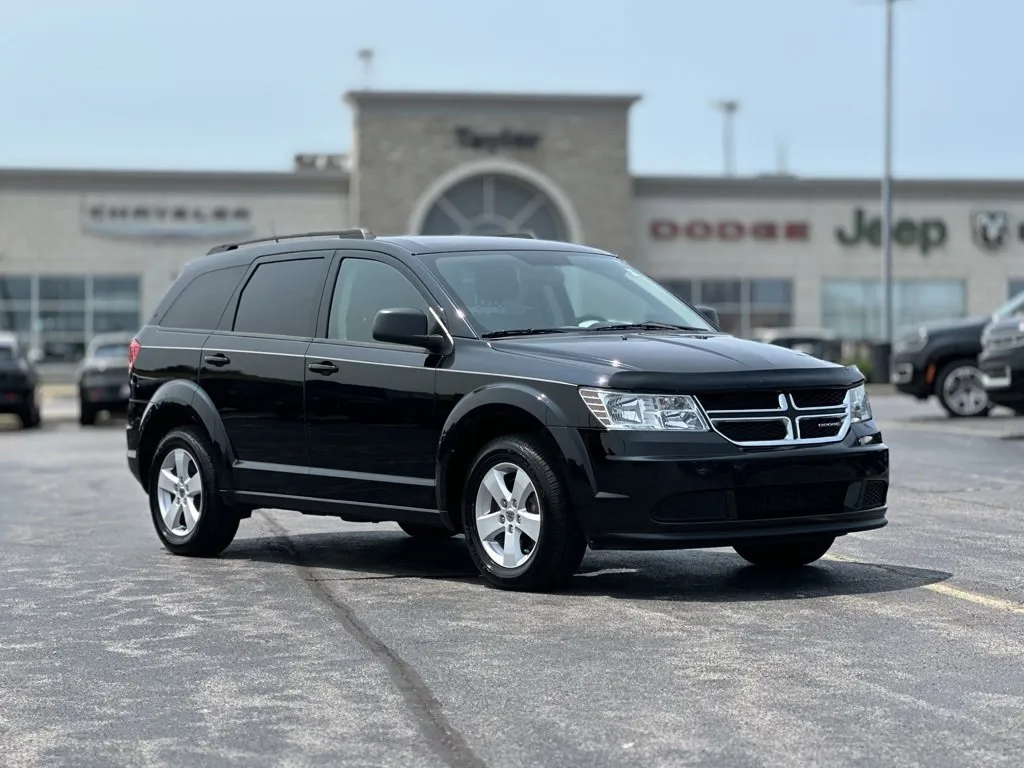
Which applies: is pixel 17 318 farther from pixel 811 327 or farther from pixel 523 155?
pixel 811 327

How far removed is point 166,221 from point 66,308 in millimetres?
4068

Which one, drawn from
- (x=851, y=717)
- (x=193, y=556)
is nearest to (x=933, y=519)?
(x=193, y=556)

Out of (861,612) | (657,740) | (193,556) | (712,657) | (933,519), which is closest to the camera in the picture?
(657,740)

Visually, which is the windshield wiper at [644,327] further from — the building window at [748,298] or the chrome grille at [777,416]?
the building window at [748,298]

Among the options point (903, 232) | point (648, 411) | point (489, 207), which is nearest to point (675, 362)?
point (648, 411)

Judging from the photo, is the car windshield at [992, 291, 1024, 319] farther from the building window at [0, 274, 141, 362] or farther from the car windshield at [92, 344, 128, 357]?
the building window at [0, 274, 141, 362]

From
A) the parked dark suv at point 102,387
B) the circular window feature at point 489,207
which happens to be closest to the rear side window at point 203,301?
the parked dark suv at point 102,387

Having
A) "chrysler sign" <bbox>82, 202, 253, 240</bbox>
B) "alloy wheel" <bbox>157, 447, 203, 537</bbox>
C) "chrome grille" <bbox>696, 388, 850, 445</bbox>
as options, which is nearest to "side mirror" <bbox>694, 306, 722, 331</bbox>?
"chrome grille" <bbox>696, 388, 850, 445</bbox>

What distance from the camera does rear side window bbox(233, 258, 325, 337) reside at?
10.0 metres

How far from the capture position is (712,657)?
6.79 metres

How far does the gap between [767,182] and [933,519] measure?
48190mm

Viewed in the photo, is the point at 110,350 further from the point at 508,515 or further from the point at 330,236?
the point at 508,515

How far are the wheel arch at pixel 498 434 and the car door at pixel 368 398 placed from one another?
0.38 ft

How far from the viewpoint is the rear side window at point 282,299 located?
32.9ft
